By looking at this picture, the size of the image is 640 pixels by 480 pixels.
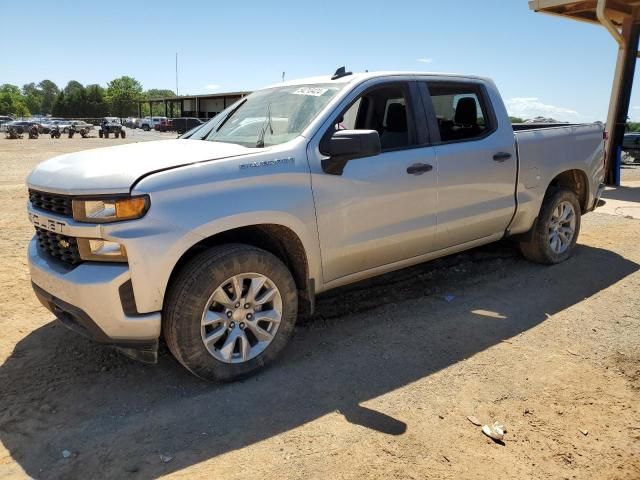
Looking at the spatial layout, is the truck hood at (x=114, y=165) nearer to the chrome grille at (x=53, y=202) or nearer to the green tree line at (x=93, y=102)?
the chrome grille at (x=53, y=202)

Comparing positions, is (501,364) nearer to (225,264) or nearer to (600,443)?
(600,443)

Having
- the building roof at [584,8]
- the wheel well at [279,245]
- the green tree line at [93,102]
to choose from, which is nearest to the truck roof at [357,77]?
the wheel well at [279,245]

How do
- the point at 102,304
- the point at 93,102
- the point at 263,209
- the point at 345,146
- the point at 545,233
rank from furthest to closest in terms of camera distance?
→ 1. the point at 93,102
2. the point at 545,233
3. the point at 345,146
4. the point at 263,209
5. the point at 102,304

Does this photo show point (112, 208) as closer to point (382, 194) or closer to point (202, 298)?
point (202, 298)

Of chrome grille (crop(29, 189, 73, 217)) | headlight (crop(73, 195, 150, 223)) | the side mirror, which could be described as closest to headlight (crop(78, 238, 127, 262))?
headlight (crop(73, 195, 150, 223))

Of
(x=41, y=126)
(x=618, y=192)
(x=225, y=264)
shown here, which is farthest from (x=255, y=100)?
(x=41, y=126)

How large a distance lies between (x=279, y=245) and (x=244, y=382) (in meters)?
0.93

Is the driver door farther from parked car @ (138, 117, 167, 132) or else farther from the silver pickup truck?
parked car @ (138, 117, 167, 132)

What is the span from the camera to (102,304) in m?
2.90

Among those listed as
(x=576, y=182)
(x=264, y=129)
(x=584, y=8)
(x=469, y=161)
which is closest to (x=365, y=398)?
(x=264, y=129)

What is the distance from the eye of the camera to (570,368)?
11.8 ft

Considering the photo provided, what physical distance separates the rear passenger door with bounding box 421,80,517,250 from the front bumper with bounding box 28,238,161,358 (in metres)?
2.50

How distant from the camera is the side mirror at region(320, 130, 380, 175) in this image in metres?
3.45

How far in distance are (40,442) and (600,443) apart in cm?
297
